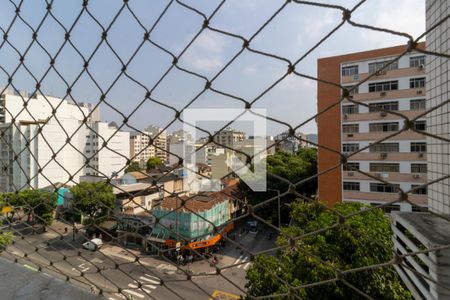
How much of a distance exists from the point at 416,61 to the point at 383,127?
4.39ft

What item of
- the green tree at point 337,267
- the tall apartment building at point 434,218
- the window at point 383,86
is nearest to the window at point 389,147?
the window at point 383,86

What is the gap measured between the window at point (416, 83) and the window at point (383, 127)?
751 millimetres

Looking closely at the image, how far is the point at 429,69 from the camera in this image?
1229 mm

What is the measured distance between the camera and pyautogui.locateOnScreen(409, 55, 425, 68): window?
5227 mm

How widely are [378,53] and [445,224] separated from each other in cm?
618

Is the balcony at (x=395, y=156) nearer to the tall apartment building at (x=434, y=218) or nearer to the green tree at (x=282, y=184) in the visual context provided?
the green tree at (x=282, y=184)

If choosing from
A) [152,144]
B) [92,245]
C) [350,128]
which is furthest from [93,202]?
[350,128]

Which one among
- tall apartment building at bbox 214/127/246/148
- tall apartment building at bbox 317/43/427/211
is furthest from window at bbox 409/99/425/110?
tall apartment building at bbox 214/127/246/148

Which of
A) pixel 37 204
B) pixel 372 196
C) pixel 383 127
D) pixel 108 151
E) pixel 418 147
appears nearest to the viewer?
pixel 37 204

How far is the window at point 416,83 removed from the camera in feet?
17.2

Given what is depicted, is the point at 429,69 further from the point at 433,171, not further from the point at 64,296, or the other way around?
the point at 64,296

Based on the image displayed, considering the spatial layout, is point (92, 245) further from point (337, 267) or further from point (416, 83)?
point (416, 83)

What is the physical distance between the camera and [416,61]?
5324mm

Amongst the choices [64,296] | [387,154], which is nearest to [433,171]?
[64,296]
